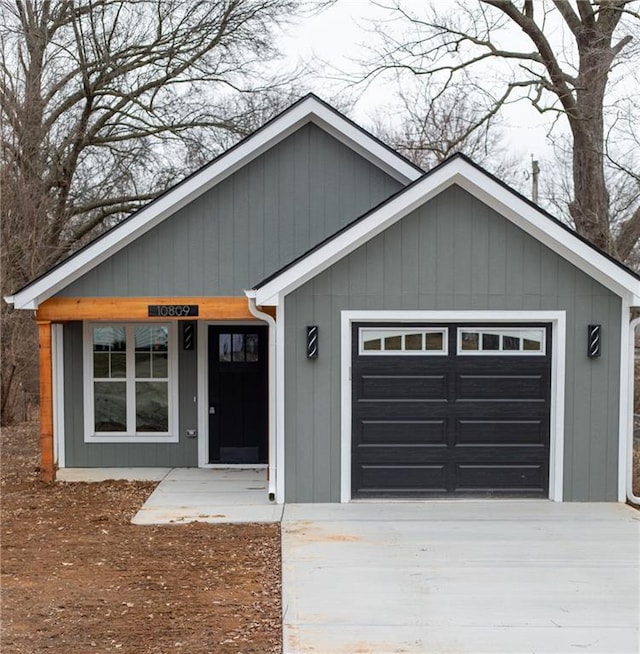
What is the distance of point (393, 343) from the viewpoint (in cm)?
870

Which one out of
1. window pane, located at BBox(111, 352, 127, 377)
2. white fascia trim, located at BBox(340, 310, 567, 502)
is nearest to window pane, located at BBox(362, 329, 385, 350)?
white fascia trim, located at BBox(340, 310, 567, 502)

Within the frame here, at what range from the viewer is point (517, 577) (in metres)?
6.12

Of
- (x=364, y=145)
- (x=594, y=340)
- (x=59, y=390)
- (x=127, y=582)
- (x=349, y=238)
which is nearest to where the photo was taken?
(x=127, y=582)

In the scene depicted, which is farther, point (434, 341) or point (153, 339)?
point (153, 339)

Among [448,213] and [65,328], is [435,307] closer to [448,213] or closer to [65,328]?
[448,213]

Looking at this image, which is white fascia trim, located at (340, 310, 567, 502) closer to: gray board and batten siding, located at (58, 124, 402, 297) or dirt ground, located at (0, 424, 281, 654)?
dirt ground, located at (0, 424, 281, 654)

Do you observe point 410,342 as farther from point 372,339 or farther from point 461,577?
point 461,577

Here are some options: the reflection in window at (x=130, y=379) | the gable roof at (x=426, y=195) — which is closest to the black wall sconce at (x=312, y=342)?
the gable roof at (x=426, y=195)

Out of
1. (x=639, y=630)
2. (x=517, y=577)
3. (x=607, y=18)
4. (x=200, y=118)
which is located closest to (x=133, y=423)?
(x=517, y=577)

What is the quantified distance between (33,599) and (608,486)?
638 cm

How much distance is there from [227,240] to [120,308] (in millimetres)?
1742

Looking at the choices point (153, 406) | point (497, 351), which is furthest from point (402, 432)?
point (153, 406)

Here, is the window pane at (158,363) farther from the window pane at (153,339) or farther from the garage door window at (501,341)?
the garage door window at (501,341)

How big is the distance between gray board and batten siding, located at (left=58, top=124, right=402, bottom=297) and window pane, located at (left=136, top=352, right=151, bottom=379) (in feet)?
4.00
